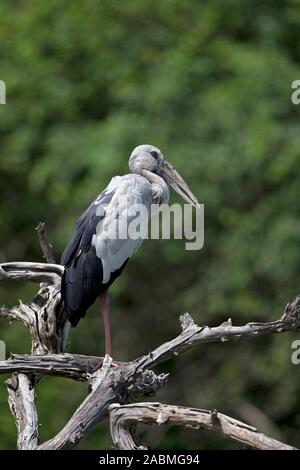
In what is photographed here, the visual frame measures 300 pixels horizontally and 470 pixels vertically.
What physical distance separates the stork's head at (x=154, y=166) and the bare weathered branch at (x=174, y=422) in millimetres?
2380

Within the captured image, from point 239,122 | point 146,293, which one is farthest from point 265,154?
point 146,293

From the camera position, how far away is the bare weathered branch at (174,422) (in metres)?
5.27

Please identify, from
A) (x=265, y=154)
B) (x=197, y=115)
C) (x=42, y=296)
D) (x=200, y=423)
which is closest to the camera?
(x=200, y=423)

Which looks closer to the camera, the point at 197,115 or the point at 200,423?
the point at 200,423

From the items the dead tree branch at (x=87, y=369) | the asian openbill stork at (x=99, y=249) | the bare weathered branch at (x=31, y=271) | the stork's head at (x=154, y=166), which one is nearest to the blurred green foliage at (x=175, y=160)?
the stork's head at (x=154, y=166)

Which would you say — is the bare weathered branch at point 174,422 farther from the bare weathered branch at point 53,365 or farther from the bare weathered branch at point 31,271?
the bare weathered branch at point 31,271

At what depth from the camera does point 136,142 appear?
12922 mm

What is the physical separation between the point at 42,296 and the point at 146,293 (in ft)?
25.2

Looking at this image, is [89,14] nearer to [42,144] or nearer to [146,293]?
[42,144]

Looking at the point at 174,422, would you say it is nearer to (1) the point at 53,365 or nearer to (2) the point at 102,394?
(2) the point at 102,394

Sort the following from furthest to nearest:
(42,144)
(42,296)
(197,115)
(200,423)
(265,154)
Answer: (42,144)
(197,115)
(265,154)
(42,296)
(200,423)

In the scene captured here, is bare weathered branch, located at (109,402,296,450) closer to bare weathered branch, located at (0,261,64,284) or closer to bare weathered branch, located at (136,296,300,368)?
bare weathered branch, located at (136,296,300,368)

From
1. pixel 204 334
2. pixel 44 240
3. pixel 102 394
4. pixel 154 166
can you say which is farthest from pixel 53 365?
pixel 154 166
